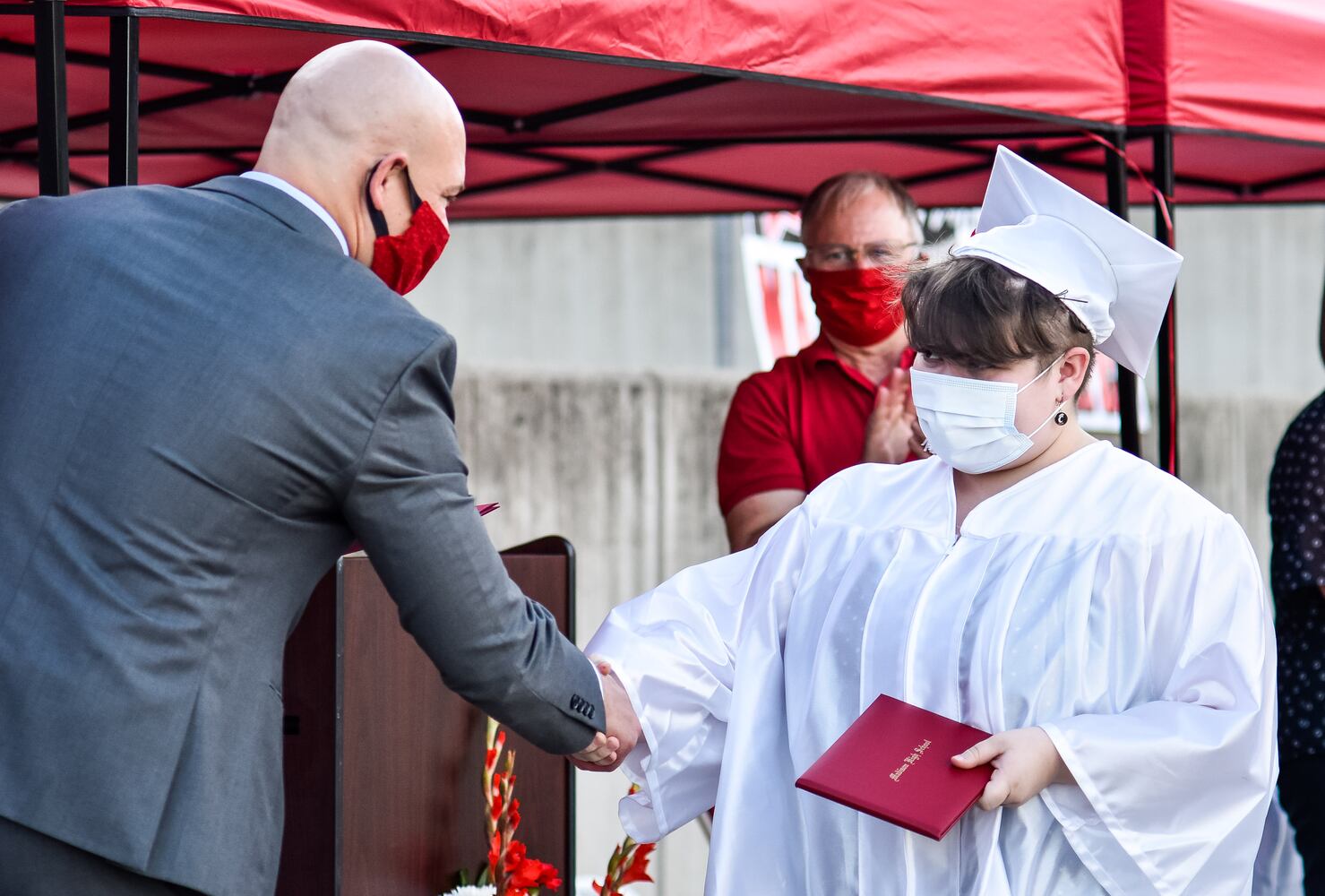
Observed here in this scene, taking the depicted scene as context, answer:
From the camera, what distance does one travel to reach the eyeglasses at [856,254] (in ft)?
11.7

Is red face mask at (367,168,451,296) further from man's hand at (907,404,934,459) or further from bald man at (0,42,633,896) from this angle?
man's hand at (907,404,934,459)

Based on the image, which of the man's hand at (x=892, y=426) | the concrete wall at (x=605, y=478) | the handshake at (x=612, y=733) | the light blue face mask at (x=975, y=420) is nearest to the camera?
the light blue face mask at (x=975, y=420)

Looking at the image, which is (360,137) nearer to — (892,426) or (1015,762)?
(1015,762)

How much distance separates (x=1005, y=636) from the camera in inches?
84.5

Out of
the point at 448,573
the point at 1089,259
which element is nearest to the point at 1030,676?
the point at 1089,259

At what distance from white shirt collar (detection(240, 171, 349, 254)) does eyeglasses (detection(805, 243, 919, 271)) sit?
1.75 m

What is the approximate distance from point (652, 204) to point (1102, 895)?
144 inches

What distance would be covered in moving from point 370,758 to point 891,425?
1.42 meters

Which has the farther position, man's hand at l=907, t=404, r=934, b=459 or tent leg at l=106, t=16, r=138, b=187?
man's hand at l=907, t=404, r=934, b=459

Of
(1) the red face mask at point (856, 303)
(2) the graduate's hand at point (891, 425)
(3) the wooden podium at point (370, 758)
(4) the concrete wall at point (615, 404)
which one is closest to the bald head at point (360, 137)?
(3) the wooden podium at point (370, 758)

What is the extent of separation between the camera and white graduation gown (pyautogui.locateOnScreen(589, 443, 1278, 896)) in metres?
2.10

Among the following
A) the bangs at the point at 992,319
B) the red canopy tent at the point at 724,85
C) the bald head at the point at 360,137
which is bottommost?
the bangs at the point at 992,319

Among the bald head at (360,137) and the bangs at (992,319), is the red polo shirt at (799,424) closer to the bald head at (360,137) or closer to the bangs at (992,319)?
the bangs at (992,319)

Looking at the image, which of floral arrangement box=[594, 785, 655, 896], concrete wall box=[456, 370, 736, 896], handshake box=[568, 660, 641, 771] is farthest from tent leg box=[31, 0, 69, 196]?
concrete wall box=[456, 370, 736, 896]
